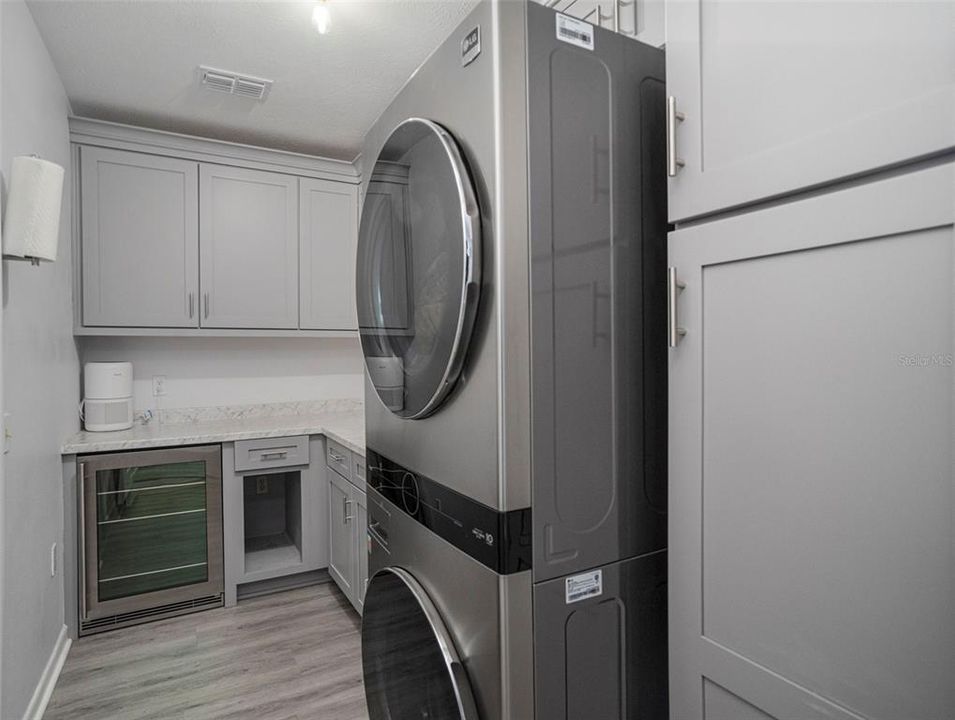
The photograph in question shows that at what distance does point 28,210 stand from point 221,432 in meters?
1.47

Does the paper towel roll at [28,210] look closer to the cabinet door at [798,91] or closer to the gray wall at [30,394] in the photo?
the gray wall at [30,394]

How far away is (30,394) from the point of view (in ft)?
6.23

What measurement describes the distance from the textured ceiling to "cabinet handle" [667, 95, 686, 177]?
1.36 m

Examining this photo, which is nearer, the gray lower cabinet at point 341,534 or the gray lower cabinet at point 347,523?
the gray lower cabinet at point 347,523

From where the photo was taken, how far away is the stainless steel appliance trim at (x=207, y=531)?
8.07ft

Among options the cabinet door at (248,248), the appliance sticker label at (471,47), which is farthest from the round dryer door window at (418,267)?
the cabinet door at (248,248)

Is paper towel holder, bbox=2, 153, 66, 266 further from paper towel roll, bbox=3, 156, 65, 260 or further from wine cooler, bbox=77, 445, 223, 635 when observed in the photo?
wine cooler, bbox=77, 445, 223, 635

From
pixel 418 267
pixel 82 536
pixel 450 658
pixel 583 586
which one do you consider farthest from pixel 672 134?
pixel 82 536

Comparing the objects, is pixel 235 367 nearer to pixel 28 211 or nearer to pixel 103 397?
pixel 103 397

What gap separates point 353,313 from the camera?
11.2ft

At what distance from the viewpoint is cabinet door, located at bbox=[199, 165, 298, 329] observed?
297cm

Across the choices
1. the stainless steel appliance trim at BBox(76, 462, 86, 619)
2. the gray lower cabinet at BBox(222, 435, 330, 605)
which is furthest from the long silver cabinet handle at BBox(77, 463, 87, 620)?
the gray lower cabinet at BBox(222, 435, 330, 605)

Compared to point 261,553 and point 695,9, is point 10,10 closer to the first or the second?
point 695,9

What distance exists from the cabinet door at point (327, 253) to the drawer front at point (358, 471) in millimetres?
1207
